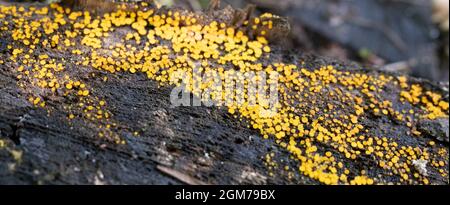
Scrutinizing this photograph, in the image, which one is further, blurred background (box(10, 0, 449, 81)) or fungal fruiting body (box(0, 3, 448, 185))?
blurred background (box(10, 0, 449, 81))

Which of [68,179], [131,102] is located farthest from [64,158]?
[131,102]

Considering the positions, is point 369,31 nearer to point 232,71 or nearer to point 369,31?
point 369,31

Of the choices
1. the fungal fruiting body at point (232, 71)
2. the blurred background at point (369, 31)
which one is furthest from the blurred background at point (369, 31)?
the fungal fruiting body at point (232, 71)

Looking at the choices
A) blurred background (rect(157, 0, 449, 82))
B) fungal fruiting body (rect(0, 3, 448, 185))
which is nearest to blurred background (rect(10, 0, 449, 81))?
blurred background (rect(157, 0, 449, 82))

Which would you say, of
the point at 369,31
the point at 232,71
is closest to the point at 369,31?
the point at 369,31

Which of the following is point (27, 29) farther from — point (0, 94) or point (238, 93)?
point (238, 93)

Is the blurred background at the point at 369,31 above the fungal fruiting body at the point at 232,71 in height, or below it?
above

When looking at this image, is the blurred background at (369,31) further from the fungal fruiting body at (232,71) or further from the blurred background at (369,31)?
the fungal fruiting body at (232,71)

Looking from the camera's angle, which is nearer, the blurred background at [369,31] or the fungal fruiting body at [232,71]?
the fungal fruiting body at [232,71]

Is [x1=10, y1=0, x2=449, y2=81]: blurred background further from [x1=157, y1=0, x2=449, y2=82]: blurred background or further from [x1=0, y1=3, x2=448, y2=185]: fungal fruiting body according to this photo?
[x1=0, y1=3, x2=448, y2=185]: fungal fruiting body
